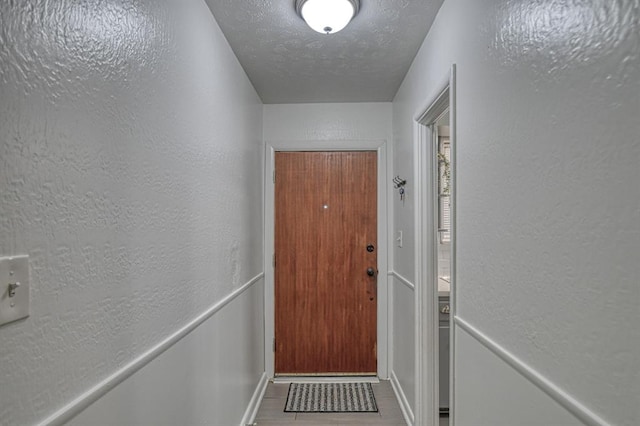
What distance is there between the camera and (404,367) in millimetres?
3031

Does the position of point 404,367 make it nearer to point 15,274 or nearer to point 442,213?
point 442,213

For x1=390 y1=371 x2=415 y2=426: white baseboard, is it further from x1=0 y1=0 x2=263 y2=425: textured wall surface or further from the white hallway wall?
x1=0 y1=0 x2=263 y2=425: textured wall surface

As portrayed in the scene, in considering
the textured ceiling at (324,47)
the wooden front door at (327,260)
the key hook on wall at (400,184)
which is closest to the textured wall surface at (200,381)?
the wooden front door at (327,260)

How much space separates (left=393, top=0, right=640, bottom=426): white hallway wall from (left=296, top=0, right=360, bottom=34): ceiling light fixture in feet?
1.55

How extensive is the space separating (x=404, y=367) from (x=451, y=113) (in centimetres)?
197

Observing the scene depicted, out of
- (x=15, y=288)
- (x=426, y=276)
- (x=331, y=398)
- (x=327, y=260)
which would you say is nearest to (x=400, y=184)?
(x=426, y=276)

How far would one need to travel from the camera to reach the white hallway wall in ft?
2.56

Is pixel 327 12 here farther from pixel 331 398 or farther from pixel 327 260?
pixel 331 398

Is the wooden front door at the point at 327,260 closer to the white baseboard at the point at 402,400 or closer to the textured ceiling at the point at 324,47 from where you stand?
the white baseboard at the point at 402,400

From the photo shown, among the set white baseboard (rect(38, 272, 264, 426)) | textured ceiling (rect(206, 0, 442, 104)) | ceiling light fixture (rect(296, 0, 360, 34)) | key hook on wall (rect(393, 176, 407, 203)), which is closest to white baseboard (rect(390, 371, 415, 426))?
key hook on wall (rect(393, 176, 407, 203))

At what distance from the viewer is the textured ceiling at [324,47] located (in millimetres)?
1983

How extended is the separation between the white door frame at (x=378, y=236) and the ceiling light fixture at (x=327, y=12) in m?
1.61

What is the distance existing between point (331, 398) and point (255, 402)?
1.91 ft

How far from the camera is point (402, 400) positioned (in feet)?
9.91
